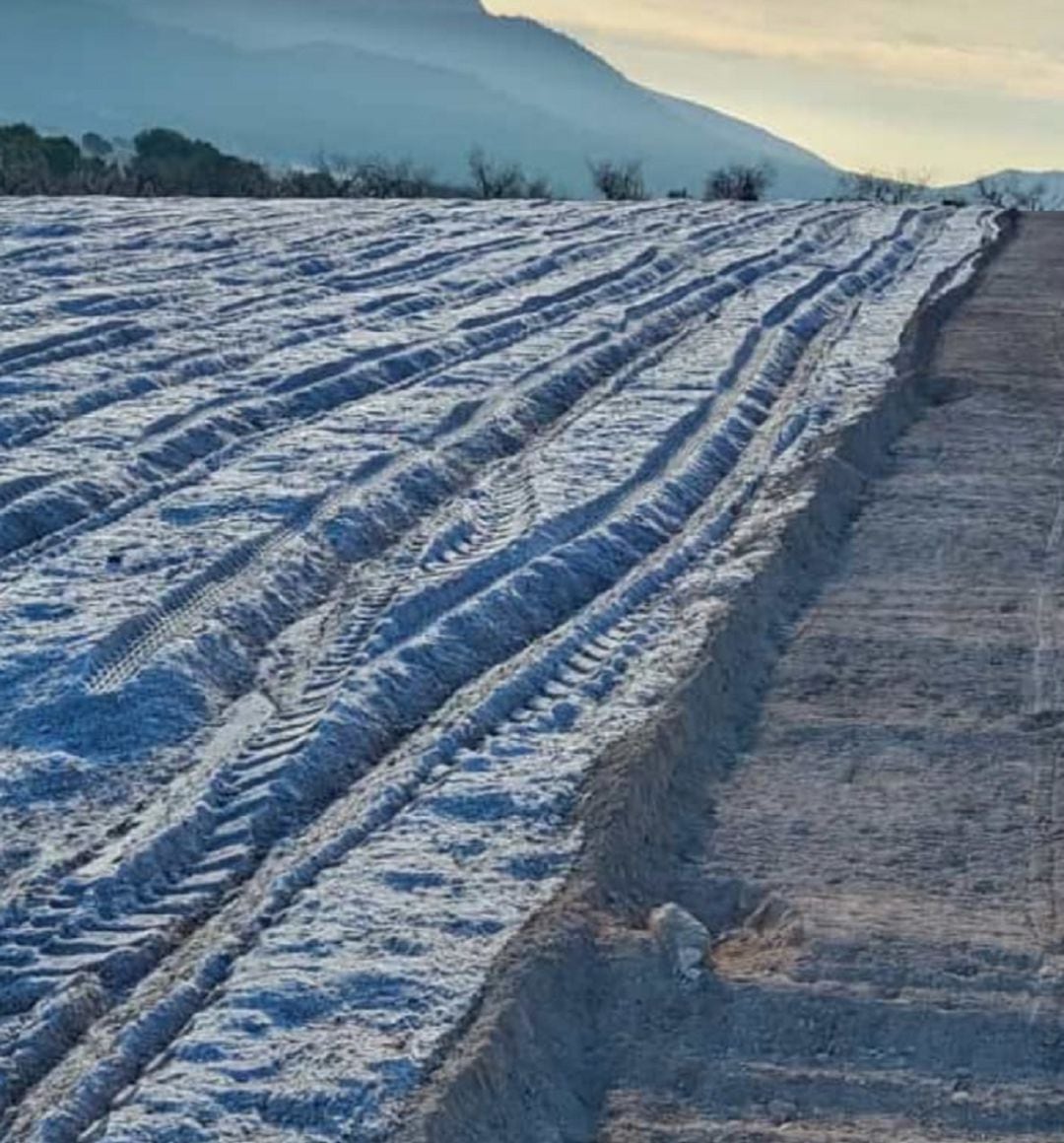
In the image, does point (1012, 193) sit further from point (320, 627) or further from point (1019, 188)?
point (320, 627)

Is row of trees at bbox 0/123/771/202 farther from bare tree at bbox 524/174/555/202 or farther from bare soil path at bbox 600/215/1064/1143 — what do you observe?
bare soil path at bbox 600/215/1064/1143

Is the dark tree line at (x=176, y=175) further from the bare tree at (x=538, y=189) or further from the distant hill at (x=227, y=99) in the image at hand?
the distant hill at (x=227, y=99)

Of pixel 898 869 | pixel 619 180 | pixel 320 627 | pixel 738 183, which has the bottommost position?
pixel 898 869

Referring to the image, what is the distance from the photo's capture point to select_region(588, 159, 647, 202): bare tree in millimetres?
36719

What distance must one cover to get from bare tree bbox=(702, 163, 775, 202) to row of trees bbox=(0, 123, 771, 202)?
0.06 feet

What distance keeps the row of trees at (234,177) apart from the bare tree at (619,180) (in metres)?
0.02

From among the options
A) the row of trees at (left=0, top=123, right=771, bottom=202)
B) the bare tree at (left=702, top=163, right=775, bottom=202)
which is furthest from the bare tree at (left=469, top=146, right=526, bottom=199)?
the bare tree at (left=702, top=163, right=775, bottom=202)

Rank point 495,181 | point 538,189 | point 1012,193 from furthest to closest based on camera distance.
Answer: point 1012,193
point 495,181
point 538,189

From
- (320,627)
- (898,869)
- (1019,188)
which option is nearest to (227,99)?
(1019,188)

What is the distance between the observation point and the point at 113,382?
11883 millimetres

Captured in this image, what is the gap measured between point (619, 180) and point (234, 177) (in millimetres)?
7294

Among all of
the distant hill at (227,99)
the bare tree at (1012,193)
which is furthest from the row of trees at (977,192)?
the distant hill at (227,99)

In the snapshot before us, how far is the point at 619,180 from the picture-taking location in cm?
3703

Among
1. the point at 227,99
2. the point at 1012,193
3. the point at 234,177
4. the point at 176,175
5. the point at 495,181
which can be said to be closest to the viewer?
the point at 176,175
